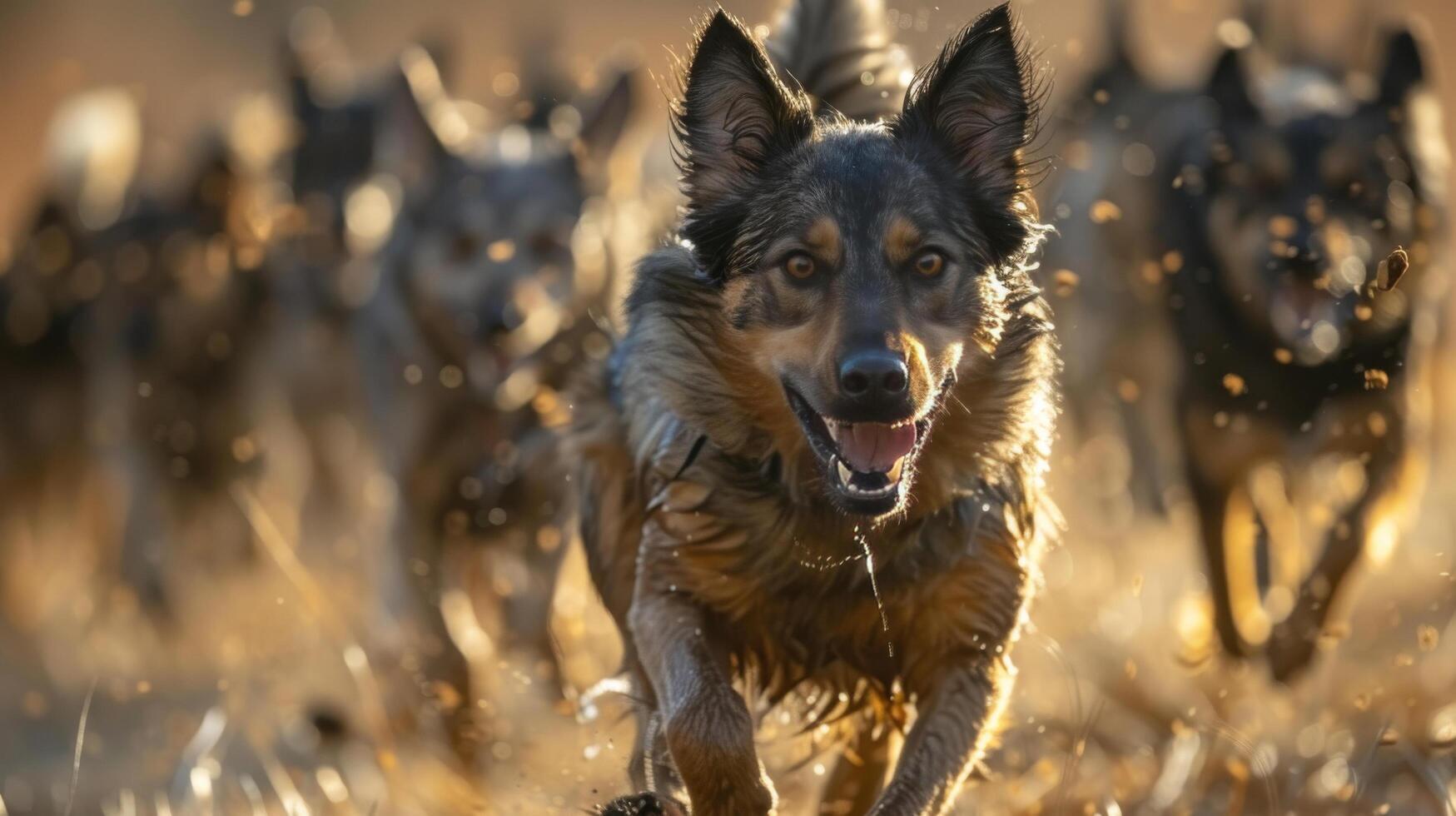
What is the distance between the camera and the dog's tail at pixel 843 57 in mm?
4746

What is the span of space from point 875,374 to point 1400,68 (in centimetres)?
458

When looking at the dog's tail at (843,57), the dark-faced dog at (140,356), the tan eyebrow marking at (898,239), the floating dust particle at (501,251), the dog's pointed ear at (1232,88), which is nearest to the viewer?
the tan eyebrow marking at (898,239)

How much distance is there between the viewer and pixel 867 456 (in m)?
3.53

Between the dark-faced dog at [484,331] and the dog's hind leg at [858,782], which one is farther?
the dark-faced dog at [484,331]

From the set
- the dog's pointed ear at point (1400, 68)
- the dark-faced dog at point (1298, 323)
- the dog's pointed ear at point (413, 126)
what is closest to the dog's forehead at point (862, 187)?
the dark-faced dog at point (1298, 323)

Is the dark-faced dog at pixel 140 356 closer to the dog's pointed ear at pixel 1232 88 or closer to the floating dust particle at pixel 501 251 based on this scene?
the floating dust particle at pixel 501 251

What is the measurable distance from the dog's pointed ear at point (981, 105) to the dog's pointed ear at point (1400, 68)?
3.78 meters

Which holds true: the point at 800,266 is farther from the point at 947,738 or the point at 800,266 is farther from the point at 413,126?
the point at 413,126

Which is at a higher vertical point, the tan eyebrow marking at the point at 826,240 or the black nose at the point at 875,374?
the tan eyebrow marking at the point at 826,240

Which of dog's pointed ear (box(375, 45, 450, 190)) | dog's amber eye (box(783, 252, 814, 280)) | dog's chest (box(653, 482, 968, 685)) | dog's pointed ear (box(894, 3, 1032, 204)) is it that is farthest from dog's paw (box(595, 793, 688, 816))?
dog's pointed ear (box(375, 45, 450, 190))

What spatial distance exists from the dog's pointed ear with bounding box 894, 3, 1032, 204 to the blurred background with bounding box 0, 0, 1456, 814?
0.58 feet

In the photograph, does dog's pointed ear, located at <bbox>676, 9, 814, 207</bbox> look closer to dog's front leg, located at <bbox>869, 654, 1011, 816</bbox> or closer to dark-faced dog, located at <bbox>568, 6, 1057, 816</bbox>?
dark-faced dog, located at <bbox>568, 6, 1057, 816</bbox>

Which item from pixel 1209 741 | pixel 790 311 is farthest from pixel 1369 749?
pixel 790 311

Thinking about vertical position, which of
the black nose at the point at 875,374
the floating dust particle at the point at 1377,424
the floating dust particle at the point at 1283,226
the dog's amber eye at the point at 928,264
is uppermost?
the dog's amber eye at the point at 928,264
